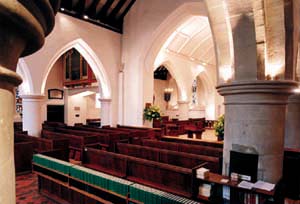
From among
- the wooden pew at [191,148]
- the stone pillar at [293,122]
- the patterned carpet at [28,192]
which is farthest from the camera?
the stone pillar at [293,122]

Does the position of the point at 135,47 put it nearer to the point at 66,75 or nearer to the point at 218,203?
the point at 66,75

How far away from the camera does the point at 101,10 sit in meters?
9.34

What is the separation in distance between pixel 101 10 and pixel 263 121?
Answer: 8.60 metres

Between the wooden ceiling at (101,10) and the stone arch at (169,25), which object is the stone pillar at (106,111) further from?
the wooden ceiling at (101,10)

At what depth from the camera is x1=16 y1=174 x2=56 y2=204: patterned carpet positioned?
11.8ft

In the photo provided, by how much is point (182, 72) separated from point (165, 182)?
34.6ft

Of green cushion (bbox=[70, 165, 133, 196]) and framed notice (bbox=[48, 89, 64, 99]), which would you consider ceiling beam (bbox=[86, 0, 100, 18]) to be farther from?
green cushion (bbox=[70, 165, 133, 196])

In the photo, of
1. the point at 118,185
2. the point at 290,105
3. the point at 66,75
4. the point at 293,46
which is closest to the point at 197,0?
the point at 290,105

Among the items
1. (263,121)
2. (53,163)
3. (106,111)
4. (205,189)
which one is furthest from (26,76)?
(263,121)

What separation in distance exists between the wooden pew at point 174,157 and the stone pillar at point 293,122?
238 centimetres

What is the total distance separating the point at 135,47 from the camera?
31.6 ft

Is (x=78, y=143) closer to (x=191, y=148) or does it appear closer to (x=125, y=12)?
(x=191, y=148)

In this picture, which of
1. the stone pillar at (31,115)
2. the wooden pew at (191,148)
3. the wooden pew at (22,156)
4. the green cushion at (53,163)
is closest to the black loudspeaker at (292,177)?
the wooden pew at (191,148)

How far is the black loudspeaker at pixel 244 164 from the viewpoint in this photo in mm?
2621
